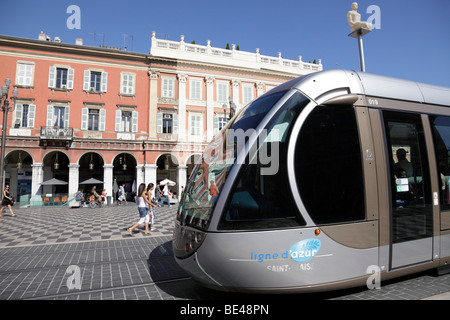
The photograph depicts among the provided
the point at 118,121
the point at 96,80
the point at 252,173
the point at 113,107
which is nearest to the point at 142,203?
the point at 252,173

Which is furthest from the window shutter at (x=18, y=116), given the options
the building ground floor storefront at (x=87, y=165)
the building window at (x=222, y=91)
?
the building window at (x=222, y=91)

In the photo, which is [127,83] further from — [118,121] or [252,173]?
[252,173]

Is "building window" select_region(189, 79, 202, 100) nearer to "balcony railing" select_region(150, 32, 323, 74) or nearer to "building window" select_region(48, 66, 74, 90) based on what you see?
"balcony railing" select_region(150, 32, 323, 74)

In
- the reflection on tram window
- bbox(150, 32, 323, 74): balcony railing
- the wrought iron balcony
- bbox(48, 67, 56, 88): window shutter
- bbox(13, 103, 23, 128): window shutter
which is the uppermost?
bbox(150, 32, 323, 74): balcony railing

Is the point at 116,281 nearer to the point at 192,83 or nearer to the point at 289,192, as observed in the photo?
the point at 289,192

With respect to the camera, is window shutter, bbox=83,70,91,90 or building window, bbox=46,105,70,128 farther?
window shutter, bbox=83,70,91,90

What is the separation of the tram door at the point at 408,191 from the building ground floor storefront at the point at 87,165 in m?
20.6

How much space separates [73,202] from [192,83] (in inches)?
553

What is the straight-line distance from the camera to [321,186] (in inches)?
113

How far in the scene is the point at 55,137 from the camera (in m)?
20.1

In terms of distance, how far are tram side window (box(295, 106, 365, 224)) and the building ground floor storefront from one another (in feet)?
67.9

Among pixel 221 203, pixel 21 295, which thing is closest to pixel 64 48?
pixel 21 295

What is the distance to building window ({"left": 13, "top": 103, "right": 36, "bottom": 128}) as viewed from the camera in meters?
19.9

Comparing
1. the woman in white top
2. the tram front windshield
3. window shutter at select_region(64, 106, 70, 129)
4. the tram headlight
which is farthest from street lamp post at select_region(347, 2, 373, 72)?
window shutter at select_region(64, 106, 70, 129)
